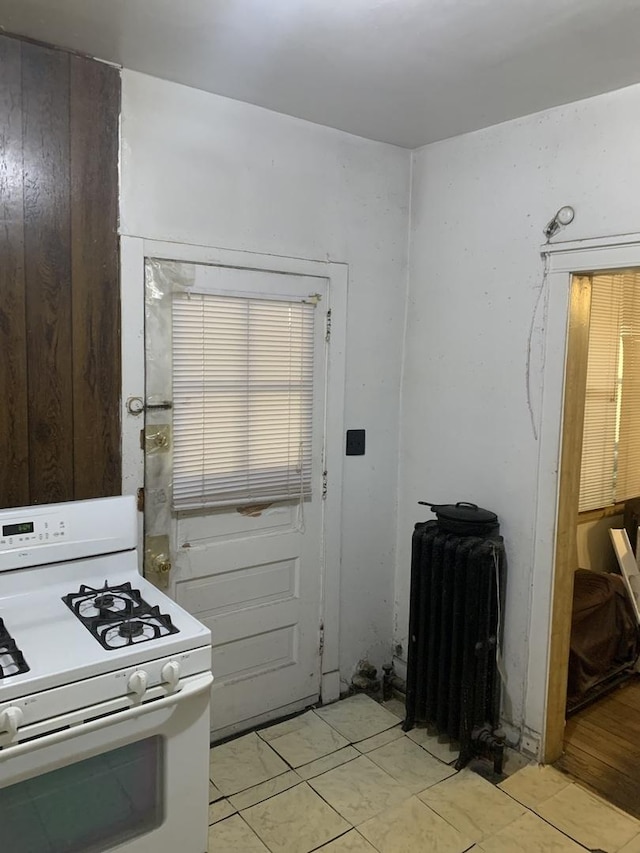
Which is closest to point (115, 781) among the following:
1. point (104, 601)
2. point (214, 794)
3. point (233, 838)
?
point (104, 601)

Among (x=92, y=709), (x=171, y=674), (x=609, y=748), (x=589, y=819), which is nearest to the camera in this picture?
(x=92, y=709)

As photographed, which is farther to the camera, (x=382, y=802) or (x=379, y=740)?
(x=379, y=740)

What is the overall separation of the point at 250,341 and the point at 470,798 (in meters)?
1.85

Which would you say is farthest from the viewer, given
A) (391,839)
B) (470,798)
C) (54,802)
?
(470,798)

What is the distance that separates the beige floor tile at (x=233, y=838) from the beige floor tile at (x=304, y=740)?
14.3 inches

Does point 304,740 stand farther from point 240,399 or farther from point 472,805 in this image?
point 240,399

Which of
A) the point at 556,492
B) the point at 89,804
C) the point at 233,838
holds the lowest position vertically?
the point at 233,838

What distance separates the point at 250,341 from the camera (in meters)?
2.54

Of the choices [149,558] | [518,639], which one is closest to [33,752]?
[149,558]

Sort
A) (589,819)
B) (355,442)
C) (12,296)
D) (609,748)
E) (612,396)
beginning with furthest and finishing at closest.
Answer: (612,396) → (355,442) → (609,748) → (589,819) → (12,296)

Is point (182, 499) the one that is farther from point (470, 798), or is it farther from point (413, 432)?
point (470, 798)

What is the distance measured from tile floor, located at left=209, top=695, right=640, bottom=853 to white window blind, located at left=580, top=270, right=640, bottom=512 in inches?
71.2

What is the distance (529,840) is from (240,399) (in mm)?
1806

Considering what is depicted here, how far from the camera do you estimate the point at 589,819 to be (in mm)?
2256
